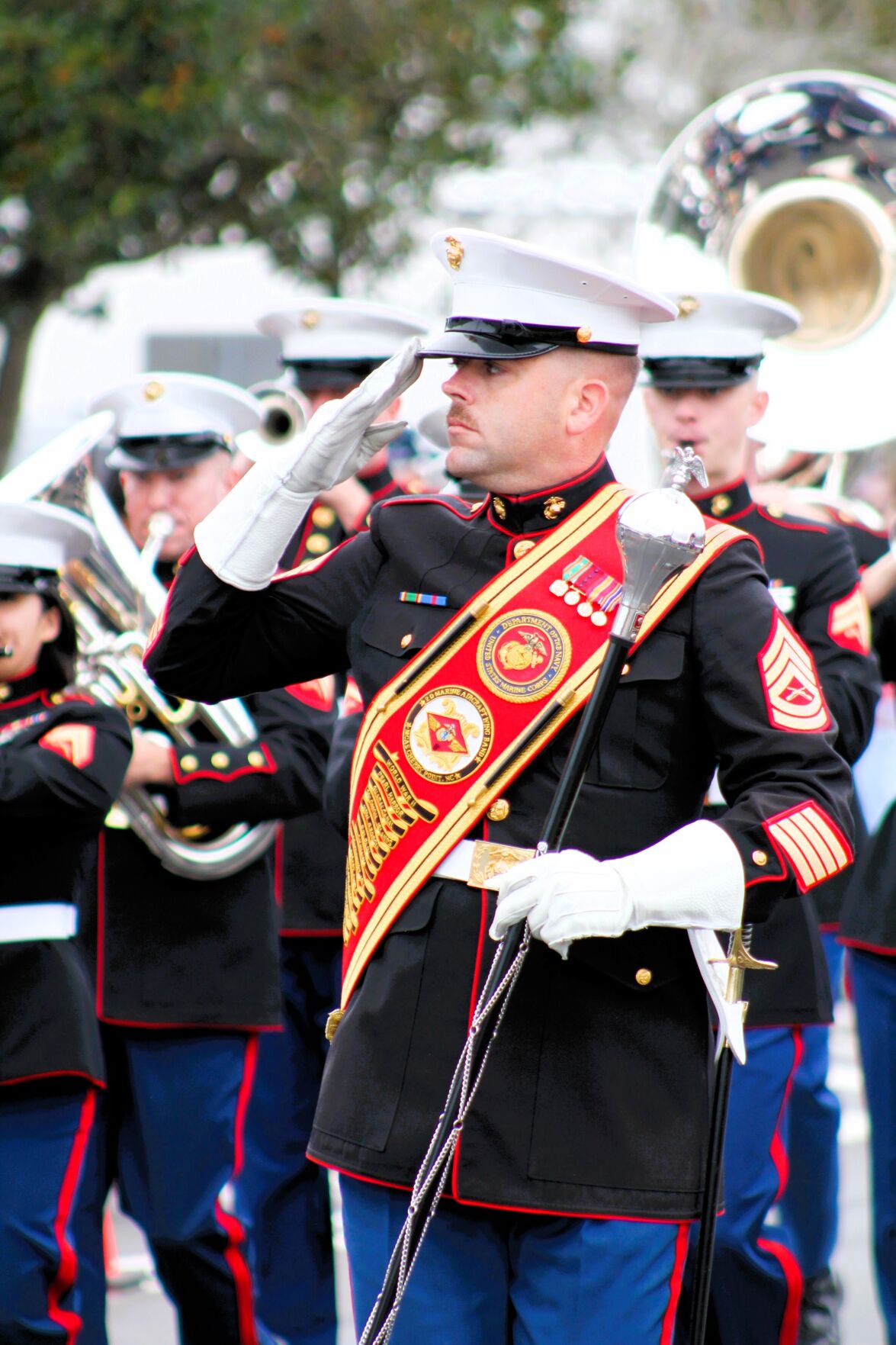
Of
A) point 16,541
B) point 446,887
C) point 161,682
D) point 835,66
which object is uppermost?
point 835,66

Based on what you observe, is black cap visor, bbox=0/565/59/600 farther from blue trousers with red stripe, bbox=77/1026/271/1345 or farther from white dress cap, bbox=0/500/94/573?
blue trousers with red stripe, bbox=77/1026/271/1345

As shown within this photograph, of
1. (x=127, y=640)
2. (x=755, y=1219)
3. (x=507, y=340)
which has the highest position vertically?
(x=507, y=340)

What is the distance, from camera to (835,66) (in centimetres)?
2048

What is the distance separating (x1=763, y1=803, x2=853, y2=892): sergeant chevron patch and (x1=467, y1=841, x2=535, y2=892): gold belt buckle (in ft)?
1.11

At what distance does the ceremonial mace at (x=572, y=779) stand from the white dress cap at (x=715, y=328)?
177cm

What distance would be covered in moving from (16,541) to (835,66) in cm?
1780

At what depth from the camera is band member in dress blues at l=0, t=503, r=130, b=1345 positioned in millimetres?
3850

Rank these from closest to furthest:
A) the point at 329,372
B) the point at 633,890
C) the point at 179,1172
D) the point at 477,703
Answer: the point at 633,890 → the point at 477,703 → the point at 179,1172 → the point at 329,372

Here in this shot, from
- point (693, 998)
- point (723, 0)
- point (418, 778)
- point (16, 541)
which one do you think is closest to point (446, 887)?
point (418, 778)

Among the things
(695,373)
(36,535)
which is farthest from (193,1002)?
(695,373)

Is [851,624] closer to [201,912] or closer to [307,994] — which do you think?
[201,912]

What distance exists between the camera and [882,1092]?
4.54 meters

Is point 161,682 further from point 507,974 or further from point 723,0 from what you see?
point 723,0

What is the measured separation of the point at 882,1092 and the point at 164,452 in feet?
7.05
